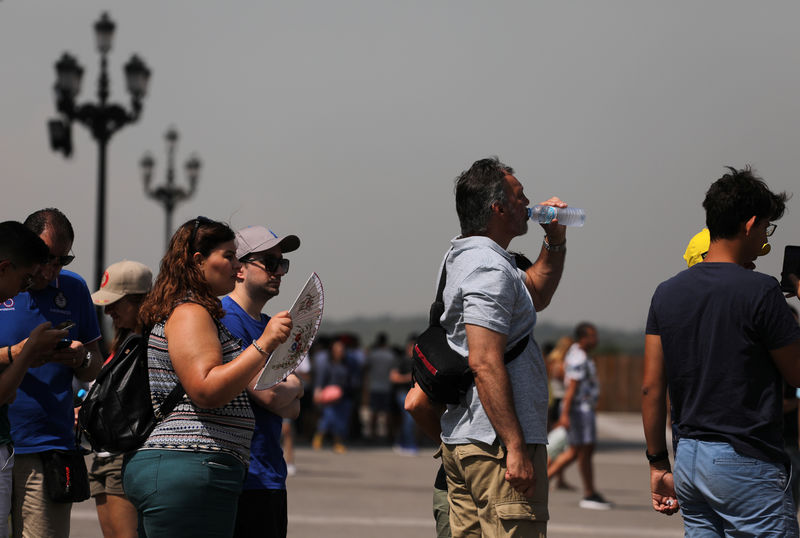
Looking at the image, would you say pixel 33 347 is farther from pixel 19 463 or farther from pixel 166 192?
pixel 166 192

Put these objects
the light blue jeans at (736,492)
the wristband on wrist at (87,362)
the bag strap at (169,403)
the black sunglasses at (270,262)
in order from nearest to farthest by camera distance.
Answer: the light blue jeans at (736,492) → the bag strap at (169,403) → the black sunglasses at (270,262) → the wristband on wrist at (87,362)

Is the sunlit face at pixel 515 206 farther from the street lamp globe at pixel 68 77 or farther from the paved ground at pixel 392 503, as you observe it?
the street lamp globe at pixel 68 77

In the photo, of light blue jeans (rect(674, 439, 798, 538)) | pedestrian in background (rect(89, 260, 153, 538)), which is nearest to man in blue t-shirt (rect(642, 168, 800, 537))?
light blue jeans (rect(674, 439, 798, 538))

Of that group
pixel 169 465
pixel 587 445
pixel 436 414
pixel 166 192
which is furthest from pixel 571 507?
pixel 166 192

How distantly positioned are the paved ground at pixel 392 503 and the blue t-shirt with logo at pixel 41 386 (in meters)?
3.80

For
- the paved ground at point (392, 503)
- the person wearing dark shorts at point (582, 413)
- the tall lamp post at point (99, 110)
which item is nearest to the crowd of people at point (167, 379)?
the paved ground at point (392, 503)

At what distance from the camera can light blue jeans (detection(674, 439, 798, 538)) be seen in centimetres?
351

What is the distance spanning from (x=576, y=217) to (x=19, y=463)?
246 centimetres

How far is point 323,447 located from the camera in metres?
19.3

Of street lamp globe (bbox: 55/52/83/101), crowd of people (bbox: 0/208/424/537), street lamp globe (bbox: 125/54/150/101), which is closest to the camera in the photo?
crowd of people (bbox: 0/208/424/537)

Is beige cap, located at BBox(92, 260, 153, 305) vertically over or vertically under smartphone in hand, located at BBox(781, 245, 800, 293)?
under

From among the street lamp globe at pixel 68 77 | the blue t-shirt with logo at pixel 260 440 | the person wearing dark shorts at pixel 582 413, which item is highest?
the street lamp globe at pixel 68 77

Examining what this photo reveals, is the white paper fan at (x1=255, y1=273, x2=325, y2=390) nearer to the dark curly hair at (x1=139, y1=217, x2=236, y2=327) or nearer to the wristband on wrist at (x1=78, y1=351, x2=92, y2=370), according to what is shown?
the dark curly hair at (x1=139, y1=217, x2=236, y2=327)

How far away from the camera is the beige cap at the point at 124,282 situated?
201 inches
